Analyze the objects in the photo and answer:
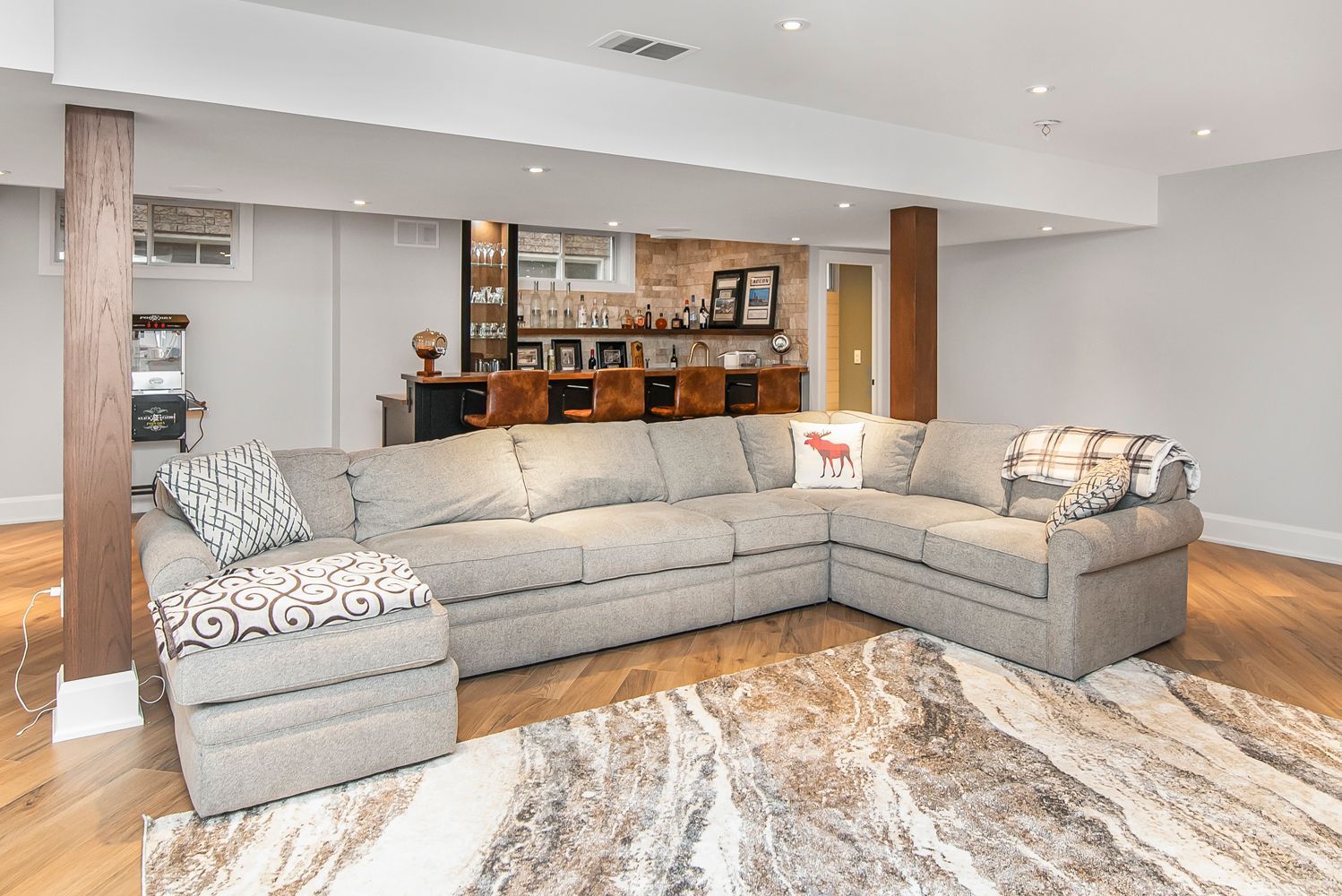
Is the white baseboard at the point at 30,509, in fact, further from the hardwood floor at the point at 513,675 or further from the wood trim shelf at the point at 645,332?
the wood trim shelf at the point at 645,332

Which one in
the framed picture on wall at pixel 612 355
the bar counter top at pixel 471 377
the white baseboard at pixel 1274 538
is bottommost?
the white baseboard at pixel 1274 538

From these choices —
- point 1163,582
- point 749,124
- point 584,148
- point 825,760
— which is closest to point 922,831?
point 825,760

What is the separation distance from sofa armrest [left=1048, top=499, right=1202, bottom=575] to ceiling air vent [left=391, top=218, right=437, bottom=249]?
5851 mm

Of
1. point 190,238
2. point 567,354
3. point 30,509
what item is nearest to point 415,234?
point 190,238

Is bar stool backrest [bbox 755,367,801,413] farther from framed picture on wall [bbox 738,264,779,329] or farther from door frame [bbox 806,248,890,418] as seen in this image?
framed picture on wall [bbox 738,264,779,329]

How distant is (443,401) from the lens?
20.9 feet

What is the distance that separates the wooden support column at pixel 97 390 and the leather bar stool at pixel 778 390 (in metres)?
4.73

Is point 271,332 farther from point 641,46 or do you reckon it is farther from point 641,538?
point 641,46

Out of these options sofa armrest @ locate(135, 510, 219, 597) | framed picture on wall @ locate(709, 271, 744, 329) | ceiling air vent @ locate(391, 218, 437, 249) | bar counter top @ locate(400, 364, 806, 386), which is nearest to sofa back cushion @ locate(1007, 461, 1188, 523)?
bar counter top @ locate(400, 364, 806, 386)

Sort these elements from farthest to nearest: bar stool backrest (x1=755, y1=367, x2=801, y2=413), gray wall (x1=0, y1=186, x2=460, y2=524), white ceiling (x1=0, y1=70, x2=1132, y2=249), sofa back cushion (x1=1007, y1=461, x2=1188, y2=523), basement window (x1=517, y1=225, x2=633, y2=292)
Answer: basement window (x1=517, y1=225, x2=633, y2=292) < bar stool backrest (x1=755, y1=367, x2=801, y2=413) < gray wall (x1=0, y1=186, x2=460, y2=524) < sofa back cushion (x1=1007, y1=461, x2=1188, y2=523) < white ceiling (x1=0, y1=70, x2=1132, y2=249)

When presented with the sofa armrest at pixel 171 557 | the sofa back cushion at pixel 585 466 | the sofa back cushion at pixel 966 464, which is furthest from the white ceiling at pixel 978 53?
the sofa armrest at pixel 171 557

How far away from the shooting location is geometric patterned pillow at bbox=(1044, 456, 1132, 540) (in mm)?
3822

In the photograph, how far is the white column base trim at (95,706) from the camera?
3.18m

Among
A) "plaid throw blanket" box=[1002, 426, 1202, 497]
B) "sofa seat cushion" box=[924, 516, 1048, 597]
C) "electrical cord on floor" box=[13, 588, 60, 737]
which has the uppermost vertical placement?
"plaid throw blanket" box=[1002, 426, 1202, 497]
